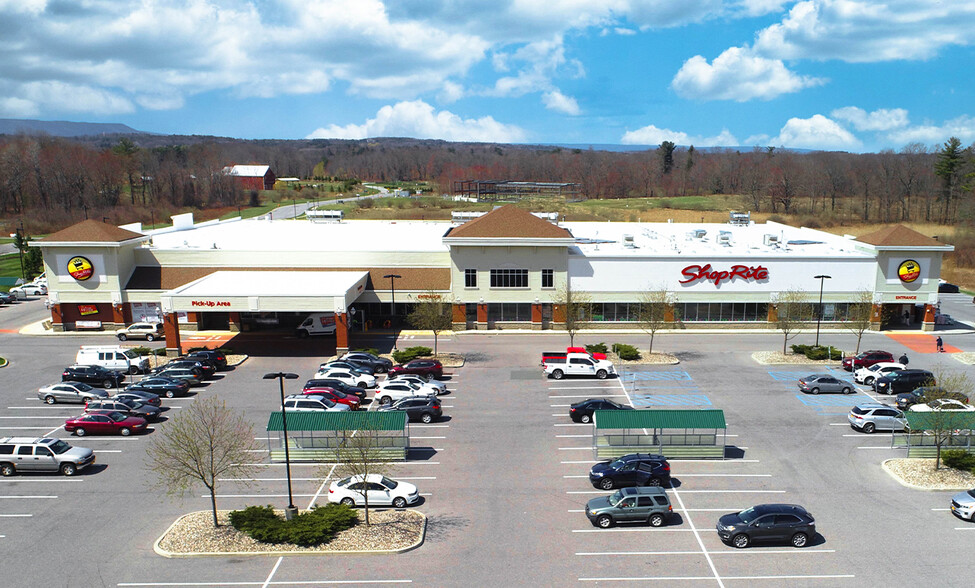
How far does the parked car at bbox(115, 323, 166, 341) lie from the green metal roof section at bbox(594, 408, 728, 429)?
40664 mm

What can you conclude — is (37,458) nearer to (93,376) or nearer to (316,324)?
(93,376)

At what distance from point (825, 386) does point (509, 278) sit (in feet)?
87.0

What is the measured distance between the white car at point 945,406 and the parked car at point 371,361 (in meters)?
32.6

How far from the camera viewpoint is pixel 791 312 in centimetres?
5503

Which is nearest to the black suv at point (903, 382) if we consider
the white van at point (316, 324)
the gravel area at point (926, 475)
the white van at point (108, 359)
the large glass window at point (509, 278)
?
the gravel area at point (926, 475)

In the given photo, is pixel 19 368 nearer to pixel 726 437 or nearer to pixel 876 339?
pixel 726 437

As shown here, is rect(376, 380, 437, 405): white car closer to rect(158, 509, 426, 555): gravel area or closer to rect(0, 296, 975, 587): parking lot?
rect(0, 296, 975, 587): parking lot

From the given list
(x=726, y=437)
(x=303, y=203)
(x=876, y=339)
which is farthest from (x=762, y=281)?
(x=303, y=203)

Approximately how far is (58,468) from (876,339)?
192 ft

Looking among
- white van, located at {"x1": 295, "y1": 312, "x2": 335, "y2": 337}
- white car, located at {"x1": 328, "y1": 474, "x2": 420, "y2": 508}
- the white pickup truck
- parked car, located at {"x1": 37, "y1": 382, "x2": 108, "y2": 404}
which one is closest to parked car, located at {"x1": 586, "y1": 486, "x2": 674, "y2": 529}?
white car, located at {"x1": 328, "y1": 474, "x2": 420, "y2": 508}

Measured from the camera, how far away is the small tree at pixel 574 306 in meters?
56.3

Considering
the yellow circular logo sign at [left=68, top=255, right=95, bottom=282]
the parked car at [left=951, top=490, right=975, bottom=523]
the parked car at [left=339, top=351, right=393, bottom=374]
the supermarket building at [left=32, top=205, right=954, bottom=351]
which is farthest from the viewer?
the supermarket building at [left=32, top=205, right=954, bottom=351]

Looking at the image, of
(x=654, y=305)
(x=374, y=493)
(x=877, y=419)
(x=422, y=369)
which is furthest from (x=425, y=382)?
(x=877, y=419)

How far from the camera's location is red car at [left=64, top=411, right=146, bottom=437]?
120ft
